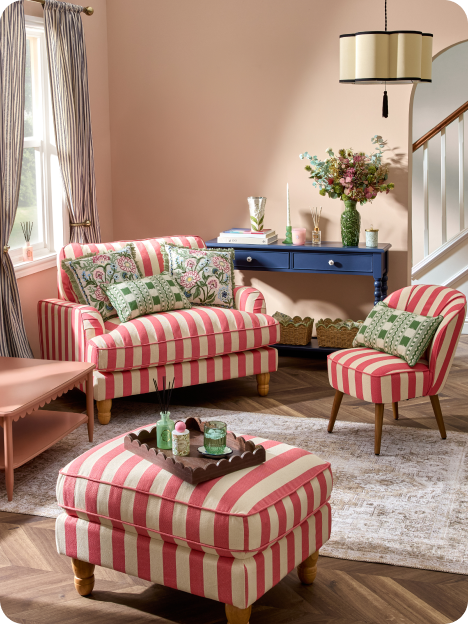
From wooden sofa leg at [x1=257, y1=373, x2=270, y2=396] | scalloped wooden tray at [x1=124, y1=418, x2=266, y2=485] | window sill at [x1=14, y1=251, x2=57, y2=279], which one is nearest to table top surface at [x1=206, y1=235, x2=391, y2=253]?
wooden sofa leg at [x1=257, y1=373, x2=270, y2=396]

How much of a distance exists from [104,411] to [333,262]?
6.27 feet

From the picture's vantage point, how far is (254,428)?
3.94 meters

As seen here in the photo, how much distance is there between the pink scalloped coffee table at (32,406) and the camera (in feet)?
10.1

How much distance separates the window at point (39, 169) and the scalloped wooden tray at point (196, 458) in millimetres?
2639

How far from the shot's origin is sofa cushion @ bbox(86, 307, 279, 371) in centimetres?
392

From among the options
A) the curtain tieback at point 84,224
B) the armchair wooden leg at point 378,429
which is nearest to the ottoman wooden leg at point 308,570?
the armchair wooden leg at point 378,429

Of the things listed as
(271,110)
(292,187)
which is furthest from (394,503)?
(271,110)

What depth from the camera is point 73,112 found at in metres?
4.91

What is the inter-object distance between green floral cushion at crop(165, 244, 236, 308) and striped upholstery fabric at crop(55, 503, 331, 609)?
7.66ft

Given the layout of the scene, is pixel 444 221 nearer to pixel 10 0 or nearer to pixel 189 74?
pixel 189 74

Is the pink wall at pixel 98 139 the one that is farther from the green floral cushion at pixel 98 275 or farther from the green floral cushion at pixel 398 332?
the green floral cushion at pixel 398 332

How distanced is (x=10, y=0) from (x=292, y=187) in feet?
7.56

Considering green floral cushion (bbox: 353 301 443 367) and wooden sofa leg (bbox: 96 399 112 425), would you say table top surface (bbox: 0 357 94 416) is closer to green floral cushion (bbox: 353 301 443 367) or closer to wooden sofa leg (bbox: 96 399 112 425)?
wooden sofa leg (bbox: 96 399 112 425)

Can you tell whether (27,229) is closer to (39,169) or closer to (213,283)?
(39,169)
